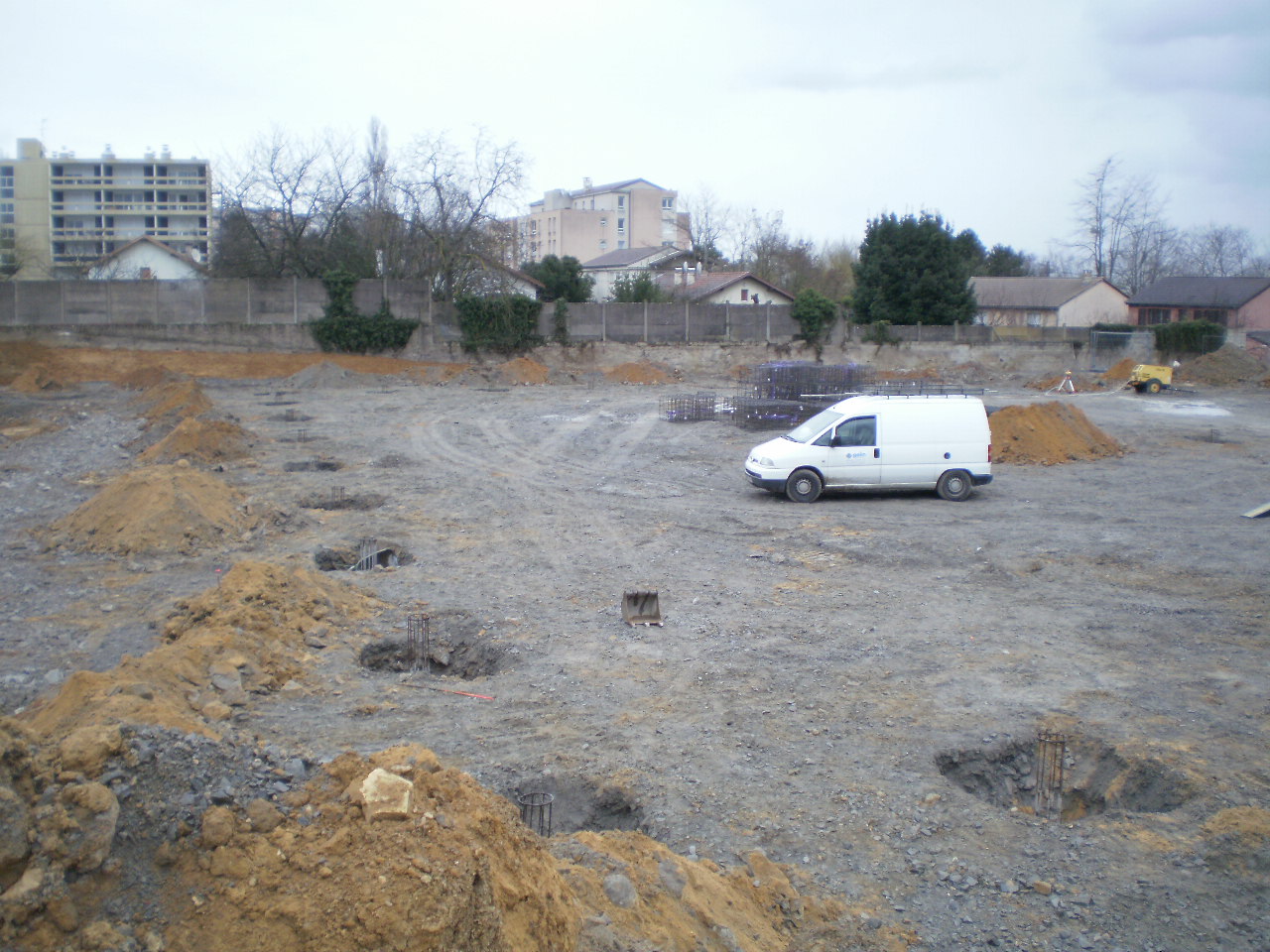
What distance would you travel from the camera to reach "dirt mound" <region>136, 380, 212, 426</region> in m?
26.6

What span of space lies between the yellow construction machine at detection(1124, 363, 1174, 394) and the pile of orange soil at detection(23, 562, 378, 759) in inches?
1482

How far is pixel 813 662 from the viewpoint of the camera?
973cm

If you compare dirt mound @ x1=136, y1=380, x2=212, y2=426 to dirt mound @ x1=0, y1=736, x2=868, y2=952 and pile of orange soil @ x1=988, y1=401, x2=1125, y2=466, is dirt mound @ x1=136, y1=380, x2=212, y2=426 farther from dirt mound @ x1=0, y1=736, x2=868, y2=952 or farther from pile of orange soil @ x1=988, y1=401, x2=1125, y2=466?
dirt mound @ x1=0, y1=736, x2=868, y2=952

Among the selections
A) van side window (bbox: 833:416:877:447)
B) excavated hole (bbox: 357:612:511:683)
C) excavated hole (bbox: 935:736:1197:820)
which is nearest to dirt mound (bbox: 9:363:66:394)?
van side window (bbox: 833:416:877:447)

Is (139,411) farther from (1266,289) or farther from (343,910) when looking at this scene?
(1266,289)

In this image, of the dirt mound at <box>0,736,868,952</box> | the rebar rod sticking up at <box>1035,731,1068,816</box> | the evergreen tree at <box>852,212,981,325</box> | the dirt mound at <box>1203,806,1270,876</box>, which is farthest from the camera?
the evergreen tree at <box>852,212,981,325</box>

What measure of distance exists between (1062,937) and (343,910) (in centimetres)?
402

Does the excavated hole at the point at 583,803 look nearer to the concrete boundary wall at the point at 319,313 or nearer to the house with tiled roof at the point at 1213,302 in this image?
the concrete boundary wall at the point at 319,313

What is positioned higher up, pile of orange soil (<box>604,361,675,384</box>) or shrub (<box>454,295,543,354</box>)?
shrub (<box>454,295,543,354</box>)

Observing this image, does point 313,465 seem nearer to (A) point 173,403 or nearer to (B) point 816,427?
(A) point 173,403

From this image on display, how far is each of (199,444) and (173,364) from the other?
79.1 feet

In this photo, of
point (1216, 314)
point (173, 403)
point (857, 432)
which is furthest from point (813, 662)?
point (1216, 314)

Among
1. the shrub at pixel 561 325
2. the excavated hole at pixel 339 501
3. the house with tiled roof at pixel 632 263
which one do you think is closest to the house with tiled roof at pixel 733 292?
the shrub at pixel 561 325

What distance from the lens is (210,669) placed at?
8.52m
